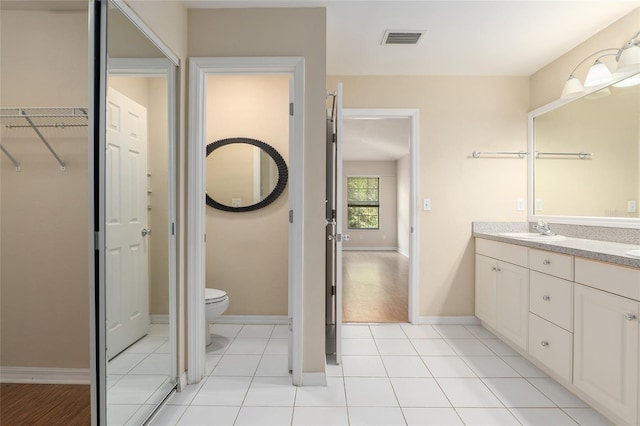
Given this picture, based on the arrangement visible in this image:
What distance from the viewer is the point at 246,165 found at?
3281 millimetres

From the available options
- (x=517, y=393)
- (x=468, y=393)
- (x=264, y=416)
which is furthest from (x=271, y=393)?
(x=517, y=393)

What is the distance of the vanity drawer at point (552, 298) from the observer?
2.03 m

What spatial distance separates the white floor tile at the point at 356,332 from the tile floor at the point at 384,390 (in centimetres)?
12

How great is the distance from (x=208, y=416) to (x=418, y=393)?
4.00ft

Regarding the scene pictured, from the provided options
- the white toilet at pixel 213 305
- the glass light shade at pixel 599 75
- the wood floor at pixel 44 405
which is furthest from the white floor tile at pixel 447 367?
the glass light shade at pixel 599 75

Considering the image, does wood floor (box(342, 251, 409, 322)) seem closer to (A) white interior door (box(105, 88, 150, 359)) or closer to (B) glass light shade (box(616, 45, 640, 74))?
(A) white interior door (box(105, 88, 150, 359))

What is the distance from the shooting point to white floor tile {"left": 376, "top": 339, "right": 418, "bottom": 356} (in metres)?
2.67

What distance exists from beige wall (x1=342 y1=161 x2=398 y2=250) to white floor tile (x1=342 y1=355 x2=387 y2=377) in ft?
22.6

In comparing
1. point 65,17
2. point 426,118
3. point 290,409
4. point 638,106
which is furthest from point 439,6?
point 290,409

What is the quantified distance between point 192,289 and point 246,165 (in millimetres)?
1483

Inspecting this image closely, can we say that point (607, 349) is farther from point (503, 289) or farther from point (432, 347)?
point (432, 347)

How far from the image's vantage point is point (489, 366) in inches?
96.1

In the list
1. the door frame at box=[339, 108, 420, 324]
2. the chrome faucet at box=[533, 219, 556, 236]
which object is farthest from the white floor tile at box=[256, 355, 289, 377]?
the chrome faucet at box=[533, 219, 556, 236]

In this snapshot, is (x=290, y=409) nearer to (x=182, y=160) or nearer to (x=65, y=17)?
(x=182, y=160)
